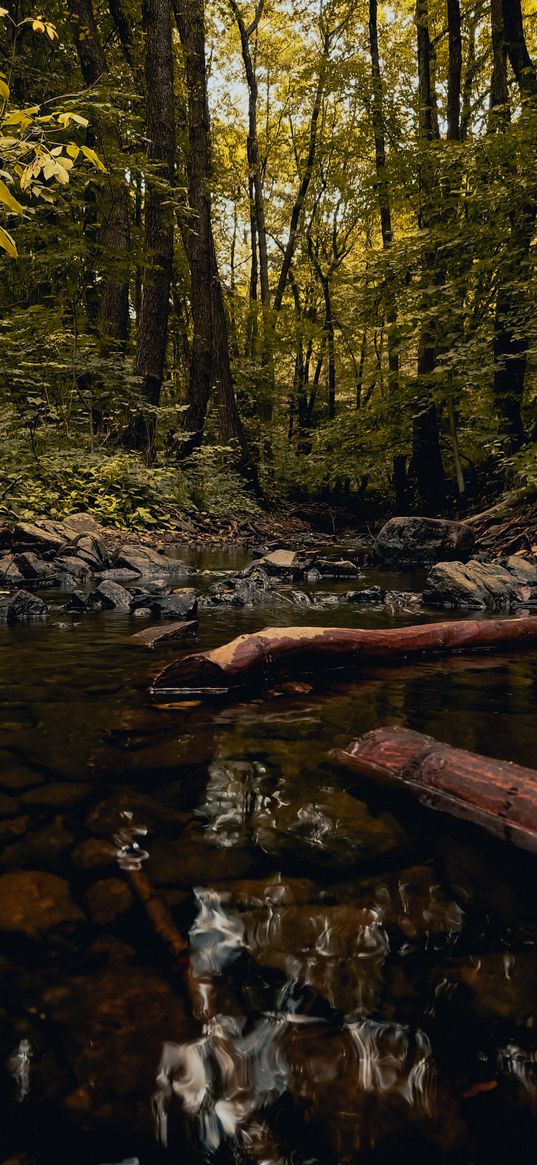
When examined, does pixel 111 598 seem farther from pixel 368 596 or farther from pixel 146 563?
pixel 368 596

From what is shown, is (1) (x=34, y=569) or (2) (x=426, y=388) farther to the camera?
(2) (x=426, y=388)

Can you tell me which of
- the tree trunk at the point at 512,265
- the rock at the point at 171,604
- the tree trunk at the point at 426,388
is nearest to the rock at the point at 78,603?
the rock at the point at 171,604

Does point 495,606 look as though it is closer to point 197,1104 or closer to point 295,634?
point 295,634

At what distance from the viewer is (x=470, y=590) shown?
6633 millimetres

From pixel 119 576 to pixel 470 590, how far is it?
173 inches

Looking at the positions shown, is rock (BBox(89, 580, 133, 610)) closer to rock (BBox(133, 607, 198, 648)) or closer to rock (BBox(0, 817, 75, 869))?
rock (BBox(133, 607, 198, 648))

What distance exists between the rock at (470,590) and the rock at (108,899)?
5539 mm

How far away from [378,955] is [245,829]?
0.62 m

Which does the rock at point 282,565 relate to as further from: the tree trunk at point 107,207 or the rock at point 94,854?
the rock at point 94,854

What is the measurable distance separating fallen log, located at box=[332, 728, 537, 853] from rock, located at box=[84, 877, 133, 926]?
1016mm

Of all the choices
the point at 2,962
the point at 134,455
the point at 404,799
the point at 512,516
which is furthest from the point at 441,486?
the point at 2,962

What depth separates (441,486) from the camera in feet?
48.8

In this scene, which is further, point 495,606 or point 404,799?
point 495,606

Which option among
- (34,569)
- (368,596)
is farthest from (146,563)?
(368,596)
